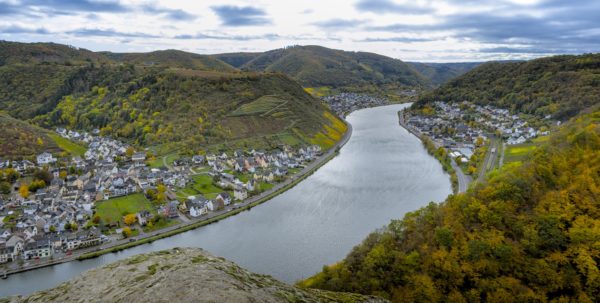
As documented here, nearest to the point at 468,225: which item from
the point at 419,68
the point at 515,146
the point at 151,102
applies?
the point at 515,146

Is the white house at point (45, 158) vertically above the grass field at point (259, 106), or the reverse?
the grass field at point (259, 106)

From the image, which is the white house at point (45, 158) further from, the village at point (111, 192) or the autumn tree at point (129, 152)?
the autumn tree at point (129, 152)

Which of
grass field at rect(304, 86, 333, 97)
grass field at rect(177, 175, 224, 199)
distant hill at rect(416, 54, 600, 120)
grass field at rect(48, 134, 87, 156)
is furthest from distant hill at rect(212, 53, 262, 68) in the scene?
grass field at rect(177, 175, 224, 199)

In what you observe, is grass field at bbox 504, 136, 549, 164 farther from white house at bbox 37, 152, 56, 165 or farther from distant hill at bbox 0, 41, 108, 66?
distant hill at bbox 0, 41, 108, 66

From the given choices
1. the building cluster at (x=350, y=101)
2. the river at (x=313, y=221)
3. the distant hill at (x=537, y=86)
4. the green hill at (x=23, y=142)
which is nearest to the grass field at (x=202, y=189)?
the river at (x=313, y=221)

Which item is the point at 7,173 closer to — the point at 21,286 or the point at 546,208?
the point at 21,286

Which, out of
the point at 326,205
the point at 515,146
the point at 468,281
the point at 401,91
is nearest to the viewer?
the point at 468,281

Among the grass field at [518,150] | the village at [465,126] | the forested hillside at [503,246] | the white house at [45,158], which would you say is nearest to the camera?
the forested hillside at [503,246]
